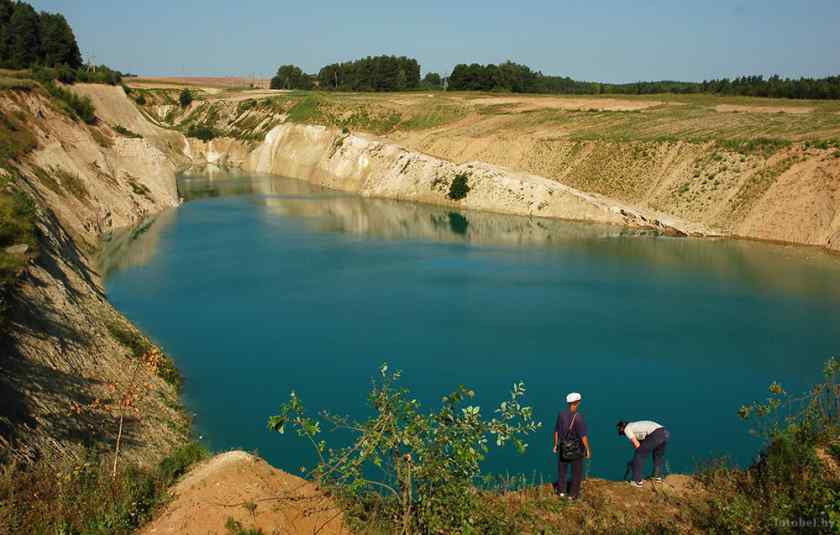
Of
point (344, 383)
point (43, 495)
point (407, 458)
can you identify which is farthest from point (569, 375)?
point (43, 495)

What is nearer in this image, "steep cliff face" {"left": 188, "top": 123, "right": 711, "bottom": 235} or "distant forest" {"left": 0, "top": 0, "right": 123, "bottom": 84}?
"steep cliff face" {"left": 188, "top": 123, "right": 711, "bottom": 235}

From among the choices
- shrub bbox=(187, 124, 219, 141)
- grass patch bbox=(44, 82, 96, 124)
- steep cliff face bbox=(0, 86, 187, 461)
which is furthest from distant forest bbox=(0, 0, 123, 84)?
steep cliff face bbox=(0, 86, 187, 461)

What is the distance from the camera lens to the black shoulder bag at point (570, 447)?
12.4 m

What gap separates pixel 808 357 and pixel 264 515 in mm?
21534

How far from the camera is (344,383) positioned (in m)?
22.2

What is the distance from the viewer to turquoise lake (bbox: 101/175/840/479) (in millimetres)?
20578

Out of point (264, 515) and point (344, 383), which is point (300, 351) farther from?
point (264, 515)

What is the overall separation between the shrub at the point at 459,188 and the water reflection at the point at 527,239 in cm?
172

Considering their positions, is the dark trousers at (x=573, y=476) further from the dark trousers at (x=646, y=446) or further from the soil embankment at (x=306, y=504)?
the dark trousers at (x=646, y=446)

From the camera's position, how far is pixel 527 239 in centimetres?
4881

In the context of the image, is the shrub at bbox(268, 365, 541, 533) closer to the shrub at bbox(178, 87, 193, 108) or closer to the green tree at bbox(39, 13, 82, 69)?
the green tree at bbox(39, 13, 82, 69)

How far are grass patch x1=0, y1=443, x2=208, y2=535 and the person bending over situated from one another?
8250mm

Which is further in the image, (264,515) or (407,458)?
(264,515)

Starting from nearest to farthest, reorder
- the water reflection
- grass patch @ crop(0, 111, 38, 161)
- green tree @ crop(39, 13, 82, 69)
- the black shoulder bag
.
→ the black shoulder bag → the water reflection → grass patch @ crop(0, 111, 38, 161) → green tree @ crop(39, 13, 82, 69)
